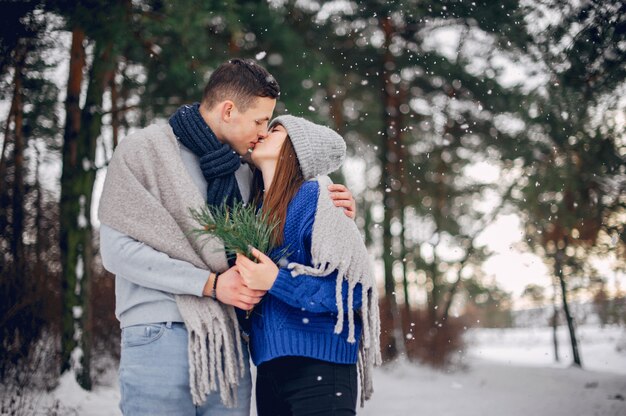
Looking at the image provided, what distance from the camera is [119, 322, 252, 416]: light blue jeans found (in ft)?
6.24

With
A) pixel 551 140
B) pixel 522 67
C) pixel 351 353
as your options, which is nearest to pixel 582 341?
pixel 551 140

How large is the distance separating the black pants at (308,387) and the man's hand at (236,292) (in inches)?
10.2

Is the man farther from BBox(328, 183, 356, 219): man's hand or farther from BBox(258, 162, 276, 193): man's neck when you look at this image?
BBox(258, 162, 276, 193): man's neck

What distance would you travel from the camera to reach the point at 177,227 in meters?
2.04

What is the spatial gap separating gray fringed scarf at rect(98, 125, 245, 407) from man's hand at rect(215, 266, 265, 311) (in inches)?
3.1

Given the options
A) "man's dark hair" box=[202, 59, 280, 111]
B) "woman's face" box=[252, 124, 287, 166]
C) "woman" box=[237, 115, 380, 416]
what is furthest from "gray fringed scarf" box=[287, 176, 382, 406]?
"man's dark hair" box=[202, 59, 280, 111]

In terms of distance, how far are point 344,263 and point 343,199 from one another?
281 millimetres

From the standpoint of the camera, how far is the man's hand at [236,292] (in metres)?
1.95

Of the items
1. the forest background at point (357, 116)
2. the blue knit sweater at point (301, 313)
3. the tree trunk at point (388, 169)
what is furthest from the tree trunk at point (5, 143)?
the tree trunk at point (388, 169)

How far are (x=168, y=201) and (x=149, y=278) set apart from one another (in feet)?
1.00

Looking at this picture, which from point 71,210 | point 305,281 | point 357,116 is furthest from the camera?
point 357,116

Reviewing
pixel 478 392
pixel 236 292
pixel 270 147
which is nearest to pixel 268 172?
pixel 270 147

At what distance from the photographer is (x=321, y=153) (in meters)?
2.25

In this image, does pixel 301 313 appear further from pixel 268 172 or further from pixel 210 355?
pixel 268 172
